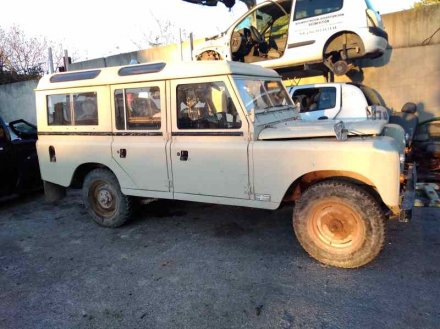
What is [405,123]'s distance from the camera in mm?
6785

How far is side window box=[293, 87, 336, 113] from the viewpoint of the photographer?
21.9 ft

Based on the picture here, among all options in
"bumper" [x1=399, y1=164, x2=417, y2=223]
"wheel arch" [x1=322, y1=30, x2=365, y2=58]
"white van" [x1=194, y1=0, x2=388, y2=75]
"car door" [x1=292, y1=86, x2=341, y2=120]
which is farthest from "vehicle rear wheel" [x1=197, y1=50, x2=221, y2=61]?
"bumper" [x1=399, y1=164, x2=417, y2=223]

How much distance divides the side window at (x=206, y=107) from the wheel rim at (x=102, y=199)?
1.48m

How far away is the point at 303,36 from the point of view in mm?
8188

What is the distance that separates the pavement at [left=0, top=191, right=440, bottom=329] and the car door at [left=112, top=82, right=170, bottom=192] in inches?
31.7

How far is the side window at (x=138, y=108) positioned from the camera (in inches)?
179

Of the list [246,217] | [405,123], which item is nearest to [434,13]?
[405,123]

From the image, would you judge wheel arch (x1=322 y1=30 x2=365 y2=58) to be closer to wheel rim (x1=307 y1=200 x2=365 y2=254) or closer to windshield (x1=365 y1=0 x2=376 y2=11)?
windshield (x1=365 y1=0 x2=376 y2=11)

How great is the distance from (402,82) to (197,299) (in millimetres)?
7893

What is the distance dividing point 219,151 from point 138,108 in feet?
4.16

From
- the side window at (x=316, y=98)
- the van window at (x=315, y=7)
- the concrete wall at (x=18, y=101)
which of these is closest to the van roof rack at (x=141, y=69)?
the side window at (x=316, y=98)

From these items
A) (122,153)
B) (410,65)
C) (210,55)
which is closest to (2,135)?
(122,153)

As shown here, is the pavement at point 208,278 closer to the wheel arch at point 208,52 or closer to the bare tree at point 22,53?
the wheel arch at point 208,52

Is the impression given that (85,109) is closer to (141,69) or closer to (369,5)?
(141,69)
